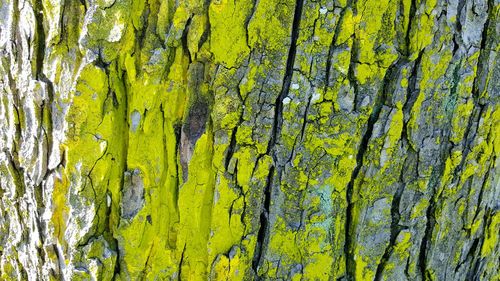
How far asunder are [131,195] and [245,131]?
32 cm

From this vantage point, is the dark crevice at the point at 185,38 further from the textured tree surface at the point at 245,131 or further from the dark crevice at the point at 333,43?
the dark crevice at the point at 333,43

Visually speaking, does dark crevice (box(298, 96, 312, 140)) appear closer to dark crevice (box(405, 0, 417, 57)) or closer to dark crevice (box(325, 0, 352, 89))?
dark crevice (box(325, 0, 352, 89))

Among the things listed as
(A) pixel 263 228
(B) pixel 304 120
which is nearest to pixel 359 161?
(B) pixel 304 120

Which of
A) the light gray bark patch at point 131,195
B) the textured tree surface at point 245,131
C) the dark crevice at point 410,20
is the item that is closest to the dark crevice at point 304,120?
the textured tree surface at point 245,131

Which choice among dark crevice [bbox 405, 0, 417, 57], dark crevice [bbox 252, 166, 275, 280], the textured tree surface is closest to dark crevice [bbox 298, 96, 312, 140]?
the textured tree surface

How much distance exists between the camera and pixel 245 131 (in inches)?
47.9

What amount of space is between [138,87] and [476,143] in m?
0.88

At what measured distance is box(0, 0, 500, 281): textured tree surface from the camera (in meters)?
1.18

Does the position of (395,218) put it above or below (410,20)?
below

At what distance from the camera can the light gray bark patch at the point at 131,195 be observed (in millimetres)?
1257

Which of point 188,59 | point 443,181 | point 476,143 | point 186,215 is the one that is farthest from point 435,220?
point 188,59

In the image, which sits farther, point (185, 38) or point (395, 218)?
point (395, 218)

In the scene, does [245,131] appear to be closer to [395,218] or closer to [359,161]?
[359,161]

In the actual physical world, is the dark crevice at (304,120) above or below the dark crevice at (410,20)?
below
